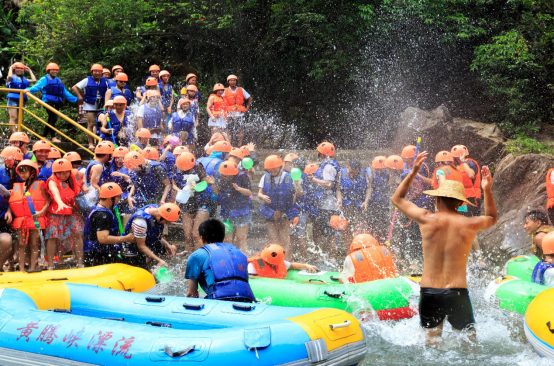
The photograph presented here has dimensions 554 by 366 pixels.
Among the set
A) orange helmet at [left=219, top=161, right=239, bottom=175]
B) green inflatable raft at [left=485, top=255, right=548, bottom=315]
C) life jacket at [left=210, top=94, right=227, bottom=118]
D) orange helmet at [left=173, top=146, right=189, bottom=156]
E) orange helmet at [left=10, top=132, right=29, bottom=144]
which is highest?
life jacket at [left=210, top=94, right=227, bottom=118]

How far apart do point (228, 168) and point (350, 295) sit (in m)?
3.18

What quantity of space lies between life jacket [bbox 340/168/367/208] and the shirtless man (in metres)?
4.05

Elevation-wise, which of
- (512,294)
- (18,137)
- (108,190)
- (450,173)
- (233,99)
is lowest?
(512,294)

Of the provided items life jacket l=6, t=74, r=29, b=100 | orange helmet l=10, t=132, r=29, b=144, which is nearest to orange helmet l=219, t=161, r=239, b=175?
orange helmet l=10, t=132, r=29, b=144

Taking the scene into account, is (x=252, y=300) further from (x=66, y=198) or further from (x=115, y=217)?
(x=66, y=198)

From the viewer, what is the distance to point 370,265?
19.0 ft

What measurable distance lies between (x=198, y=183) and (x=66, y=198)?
1906 mm

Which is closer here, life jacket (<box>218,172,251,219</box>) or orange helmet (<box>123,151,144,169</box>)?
orange helmet (<box>123,151,144,169</box>)

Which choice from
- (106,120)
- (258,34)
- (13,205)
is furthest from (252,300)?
(258,34)

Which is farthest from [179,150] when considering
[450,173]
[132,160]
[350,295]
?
[450,173]

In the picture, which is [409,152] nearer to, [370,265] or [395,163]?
[395,163]

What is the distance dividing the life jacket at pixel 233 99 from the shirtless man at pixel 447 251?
23.3 ft

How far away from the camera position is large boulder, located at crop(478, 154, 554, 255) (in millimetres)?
8875

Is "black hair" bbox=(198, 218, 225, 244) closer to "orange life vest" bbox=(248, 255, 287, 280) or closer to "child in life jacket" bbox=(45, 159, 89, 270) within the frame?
"orange life vest" bbox=(248, 255, 287, 280)
